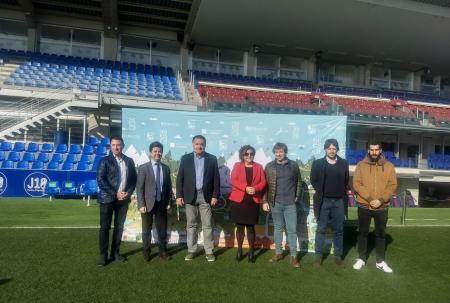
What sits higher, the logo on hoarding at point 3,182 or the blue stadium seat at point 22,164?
the blue stadium seat at point 22,164

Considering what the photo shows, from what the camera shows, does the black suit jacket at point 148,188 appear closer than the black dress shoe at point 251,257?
Yes

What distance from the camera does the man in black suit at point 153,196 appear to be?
5.30 metres

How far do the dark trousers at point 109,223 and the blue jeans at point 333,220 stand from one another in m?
2.84

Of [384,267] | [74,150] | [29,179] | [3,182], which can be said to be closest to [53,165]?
[29,179]

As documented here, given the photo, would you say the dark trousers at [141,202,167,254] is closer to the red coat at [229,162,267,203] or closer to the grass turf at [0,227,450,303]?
the grass turf at [0,227,450,303]

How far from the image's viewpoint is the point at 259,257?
18.8 ft

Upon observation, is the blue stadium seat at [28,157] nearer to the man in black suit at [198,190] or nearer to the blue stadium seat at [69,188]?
the blue stadium seat at [69,188]

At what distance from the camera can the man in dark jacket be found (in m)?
5.30

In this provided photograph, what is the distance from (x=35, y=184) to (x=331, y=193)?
377 inches

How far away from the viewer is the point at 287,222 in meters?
5.45

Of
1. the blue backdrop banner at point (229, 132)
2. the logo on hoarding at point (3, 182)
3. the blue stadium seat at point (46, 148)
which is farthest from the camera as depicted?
the blue stadium seat at point (46, 148)

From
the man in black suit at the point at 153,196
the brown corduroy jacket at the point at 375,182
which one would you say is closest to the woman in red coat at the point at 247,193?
the man in black suit at the point at 153,196

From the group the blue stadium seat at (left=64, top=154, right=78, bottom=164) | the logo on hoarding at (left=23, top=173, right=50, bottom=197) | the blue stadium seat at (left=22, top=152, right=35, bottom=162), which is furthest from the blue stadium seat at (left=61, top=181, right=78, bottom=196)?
the blue stadium seat at (left=22, top=152, right=35, bottom=162)

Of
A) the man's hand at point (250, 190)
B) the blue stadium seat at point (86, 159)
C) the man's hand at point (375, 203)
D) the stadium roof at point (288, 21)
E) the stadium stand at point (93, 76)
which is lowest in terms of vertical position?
the man's hand at point (375, 203)
